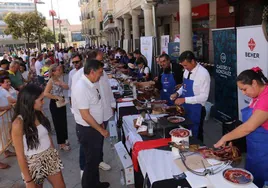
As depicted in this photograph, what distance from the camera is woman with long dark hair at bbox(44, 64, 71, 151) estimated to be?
4.41m

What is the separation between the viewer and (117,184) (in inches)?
145

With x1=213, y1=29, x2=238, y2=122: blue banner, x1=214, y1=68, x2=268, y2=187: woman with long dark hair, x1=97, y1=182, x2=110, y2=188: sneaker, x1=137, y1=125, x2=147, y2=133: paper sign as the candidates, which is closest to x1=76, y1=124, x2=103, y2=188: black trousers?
x1=97, y1=182, x2=110, y2=188: sneaker

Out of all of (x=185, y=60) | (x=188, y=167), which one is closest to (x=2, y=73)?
(x=185, y=60)

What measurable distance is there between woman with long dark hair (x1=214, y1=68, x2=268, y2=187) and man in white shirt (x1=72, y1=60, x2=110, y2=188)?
147cm

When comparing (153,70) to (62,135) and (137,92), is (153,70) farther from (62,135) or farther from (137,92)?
(62,135)

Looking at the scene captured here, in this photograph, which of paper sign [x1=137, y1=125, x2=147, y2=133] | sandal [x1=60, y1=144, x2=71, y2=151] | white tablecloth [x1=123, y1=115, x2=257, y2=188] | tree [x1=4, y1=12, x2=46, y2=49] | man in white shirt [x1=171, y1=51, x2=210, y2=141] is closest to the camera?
white tablecloth [x1=123, y1=115, x2=257, y2=188]

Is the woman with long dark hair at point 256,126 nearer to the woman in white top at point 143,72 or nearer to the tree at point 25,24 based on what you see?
the woman in white top at point 143,72

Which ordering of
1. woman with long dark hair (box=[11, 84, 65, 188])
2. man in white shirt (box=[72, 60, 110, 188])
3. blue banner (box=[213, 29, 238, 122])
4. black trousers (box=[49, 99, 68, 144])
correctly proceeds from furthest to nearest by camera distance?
blue banner (box=[213, 29, 238, 122])
black trousers (box=[49, 99, 68, 144])
man in white shirt (box=[72, 60, 110, 188])
woman with long dark hair (box=[11, 84, 65, 188])

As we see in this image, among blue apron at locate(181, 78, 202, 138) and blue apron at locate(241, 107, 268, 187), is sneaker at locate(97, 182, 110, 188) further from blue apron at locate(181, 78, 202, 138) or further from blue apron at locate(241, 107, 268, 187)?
blue apron at locate(241, 107, 268, 187)

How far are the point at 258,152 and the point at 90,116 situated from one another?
1.77m

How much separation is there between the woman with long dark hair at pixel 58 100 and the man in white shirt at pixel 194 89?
88.1 inches

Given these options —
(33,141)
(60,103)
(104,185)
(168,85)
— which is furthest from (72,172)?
(168,85)

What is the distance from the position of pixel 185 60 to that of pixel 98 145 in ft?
5.42

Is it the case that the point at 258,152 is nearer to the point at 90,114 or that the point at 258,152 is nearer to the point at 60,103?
the point at 90,114
